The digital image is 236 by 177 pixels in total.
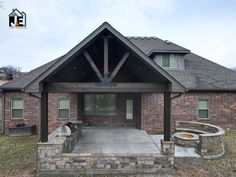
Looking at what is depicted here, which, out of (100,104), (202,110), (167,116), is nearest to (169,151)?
(167,116)

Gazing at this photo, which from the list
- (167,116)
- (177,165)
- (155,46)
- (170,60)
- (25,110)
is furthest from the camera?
(155,46)

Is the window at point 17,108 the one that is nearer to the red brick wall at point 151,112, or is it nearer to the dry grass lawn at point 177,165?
the dry grass lawn at point 177,165

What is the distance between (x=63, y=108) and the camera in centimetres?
1336

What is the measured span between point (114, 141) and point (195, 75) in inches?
309

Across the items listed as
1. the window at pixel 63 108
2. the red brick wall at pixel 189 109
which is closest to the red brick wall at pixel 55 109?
the window at pixel 63 108

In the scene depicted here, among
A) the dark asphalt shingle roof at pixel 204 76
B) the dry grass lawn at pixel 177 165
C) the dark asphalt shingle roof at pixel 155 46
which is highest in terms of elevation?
the dark asphalt shingle roof at pixel 155 46

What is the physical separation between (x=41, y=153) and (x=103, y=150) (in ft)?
7.82

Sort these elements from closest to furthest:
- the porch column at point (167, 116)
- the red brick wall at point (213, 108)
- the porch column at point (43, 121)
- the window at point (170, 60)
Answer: the porch column at point (43, 121), the porch column at point (167, 116), the red brick wall at point (213, 108), the window at point (170, 60)

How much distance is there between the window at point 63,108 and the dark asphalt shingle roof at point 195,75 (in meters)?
2.21

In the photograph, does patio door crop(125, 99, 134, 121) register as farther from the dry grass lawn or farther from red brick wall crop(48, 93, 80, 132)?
the dry grass lawn

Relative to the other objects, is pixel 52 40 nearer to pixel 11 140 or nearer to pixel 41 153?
pixel 11 140

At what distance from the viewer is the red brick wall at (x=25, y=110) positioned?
13.2 metres

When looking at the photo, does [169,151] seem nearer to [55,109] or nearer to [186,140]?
[186,140]

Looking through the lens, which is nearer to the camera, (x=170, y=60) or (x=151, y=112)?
(x=151, y=112)
